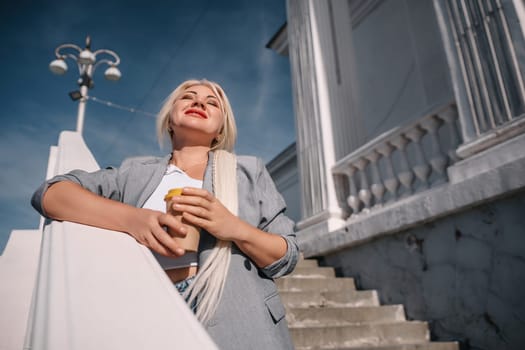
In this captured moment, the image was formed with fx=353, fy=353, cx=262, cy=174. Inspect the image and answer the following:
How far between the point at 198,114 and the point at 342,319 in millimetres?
2265

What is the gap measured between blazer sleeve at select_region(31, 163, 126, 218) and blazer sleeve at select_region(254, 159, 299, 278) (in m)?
0.49

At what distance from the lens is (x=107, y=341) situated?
1.46 feet

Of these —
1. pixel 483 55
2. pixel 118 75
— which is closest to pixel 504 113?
pixel 483 55

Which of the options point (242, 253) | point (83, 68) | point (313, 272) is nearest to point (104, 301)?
point (242, 253)

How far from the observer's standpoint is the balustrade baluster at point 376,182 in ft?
12.2

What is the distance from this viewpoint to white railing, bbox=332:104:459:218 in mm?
3262

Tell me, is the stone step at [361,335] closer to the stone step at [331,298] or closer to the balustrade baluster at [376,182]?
the stone step at [331,298]

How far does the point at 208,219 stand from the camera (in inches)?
36.6

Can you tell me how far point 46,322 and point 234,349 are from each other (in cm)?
57

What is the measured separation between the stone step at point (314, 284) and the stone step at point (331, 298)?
0.48ft

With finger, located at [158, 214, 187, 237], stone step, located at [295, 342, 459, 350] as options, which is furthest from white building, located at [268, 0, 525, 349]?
Answer: finger, located at [158, 214, 187, 237]

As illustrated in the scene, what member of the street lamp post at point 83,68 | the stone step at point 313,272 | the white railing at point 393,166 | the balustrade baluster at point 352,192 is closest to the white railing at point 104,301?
the stone step at point 313,272

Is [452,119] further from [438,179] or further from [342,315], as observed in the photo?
[342,315]

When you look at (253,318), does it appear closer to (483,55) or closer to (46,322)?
(46,322)
